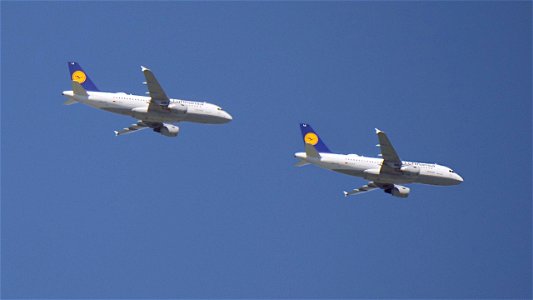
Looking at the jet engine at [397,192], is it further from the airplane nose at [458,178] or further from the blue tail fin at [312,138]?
the blue tail fin at [312,138]

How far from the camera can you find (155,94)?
162 m

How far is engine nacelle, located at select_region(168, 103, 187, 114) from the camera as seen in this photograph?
534 ft

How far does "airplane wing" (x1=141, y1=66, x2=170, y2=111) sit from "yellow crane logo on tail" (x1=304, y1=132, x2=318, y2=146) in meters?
15.0

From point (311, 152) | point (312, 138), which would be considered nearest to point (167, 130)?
point (312, 138)

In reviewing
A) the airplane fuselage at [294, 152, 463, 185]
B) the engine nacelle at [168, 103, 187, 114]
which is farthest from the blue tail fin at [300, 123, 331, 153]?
the engine nacelle at [168, 103, 187, 114]

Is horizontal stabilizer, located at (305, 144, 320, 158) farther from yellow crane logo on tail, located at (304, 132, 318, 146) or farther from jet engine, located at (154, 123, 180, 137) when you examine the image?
jet engine, located at (154, 123, 180, 137)

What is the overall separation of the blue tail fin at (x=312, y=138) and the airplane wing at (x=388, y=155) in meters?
7.59

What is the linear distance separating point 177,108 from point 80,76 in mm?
11245

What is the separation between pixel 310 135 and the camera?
16588 cm

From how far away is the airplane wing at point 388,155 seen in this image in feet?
514

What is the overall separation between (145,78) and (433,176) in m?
31.2

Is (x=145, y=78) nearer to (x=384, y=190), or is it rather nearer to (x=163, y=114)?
(x=163, y=114)

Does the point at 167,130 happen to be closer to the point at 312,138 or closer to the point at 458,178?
the point at 312,138

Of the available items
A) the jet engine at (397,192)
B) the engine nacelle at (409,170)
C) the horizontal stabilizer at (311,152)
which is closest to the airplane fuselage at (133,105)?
the horizontal stabilizer at (311,152)
